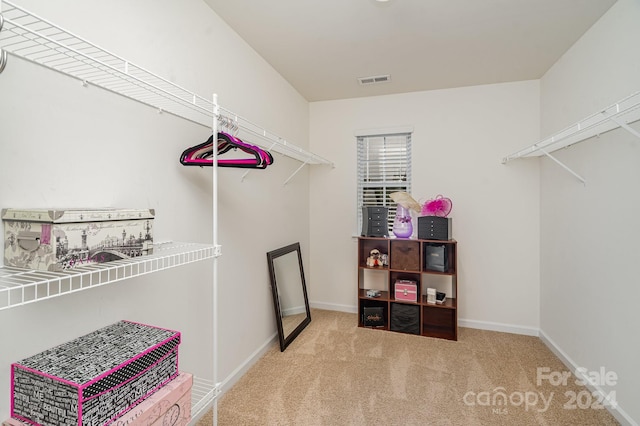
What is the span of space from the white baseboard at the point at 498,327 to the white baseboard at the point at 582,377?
10cm

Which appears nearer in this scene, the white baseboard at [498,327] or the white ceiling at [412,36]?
the white ceiling at [412,36]

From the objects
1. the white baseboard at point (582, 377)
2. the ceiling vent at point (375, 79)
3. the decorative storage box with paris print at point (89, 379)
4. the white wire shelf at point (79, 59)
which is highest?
the ceiling vent at point (375, 79)

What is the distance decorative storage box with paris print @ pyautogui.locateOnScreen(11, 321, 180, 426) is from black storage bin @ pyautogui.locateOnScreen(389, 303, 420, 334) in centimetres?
240

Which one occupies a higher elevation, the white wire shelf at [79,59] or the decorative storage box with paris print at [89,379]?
the white wire shelf at [79,59]

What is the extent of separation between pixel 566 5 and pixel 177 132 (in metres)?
2.48

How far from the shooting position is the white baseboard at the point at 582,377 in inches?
68.1

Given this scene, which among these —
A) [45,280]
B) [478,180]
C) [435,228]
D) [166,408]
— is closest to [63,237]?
[45,280]

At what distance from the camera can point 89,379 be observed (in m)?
0.83

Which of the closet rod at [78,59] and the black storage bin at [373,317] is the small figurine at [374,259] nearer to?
the black storage bin at [373,317]

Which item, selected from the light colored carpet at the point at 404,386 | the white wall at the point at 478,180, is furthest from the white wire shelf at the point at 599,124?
the light colored carpet at the point at 404,386

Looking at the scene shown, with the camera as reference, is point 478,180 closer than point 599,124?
No

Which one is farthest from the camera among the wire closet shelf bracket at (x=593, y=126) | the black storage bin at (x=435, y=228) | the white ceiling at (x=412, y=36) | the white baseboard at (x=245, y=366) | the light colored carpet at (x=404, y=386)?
the black storage bin at (x=435, y=228)

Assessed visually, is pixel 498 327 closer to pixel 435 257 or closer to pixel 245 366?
pixel 435 257

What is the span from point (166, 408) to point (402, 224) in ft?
8.43
